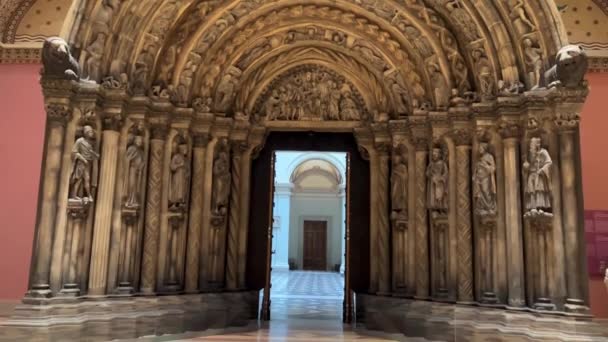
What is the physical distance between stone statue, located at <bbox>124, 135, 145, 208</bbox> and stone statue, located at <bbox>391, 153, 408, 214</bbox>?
13.8 ft

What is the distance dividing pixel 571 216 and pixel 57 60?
6470mm

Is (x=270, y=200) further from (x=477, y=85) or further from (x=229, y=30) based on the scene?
(x=477, y=85)

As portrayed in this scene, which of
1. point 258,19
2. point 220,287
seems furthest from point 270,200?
point 258,19

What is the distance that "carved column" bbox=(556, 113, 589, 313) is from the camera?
19.7 feet

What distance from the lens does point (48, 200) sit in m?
6.32

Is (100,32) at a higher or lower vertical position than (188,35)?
lower

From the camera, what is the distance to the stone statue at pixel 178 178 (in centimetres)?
806

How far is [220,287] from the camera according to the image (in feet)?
29.8

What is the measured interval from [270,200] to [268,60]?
8.94 feet

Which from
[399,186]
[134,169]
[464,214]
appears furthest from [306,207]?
[134,169]

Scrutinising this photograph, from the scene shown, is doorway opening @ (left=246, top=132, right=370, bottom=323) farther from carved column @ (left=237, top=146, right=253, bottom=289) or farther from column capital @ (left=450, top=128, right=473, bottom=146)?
column capital @ (left=450, top=128, right=473, bottom=146)

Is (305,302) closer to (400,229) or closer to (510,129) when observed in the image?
(400,229)

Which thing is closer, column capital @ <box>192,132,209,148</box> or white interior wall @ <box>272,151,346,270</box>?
column capital @ <box>192,132,209,148</box>

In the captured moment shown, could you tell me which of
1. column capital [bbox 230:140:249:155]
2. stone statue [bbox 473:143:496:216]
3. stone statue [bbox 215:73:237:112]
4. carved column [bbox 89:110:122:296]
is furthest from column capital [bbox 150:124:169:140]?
stone statue [bbox 473:143:496:216]
